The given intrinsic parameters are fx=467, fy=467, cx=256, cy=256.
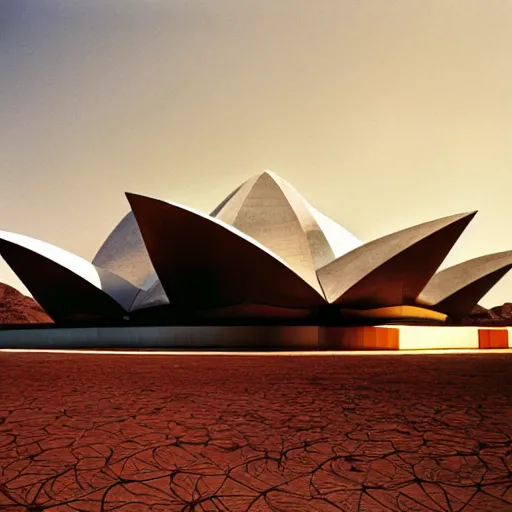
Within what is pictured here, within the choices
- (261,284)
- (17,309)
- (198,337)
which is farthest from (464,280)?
(17,309)

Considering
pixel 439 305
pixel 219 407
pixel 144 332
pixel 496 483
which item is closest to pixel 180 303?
pixel 144 332

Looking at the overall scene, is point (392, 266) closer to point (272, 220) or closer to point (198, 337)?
point (272, 220)

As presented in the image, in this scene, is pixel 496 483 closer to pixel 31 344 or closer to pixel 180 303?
pixel 180 303

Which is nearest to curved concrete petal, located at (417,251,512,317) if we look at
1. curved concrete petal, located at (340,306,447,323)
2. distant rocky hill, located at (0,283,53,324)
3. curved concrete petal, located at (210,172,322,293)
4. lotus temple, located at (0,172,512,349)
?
lotus temple, located at (0,172,512,349)

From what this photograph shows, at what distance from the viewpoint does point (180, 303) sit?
47.0 feet

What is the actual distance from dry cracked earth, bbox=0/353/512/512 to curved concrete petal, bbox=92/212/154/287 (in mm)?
12520

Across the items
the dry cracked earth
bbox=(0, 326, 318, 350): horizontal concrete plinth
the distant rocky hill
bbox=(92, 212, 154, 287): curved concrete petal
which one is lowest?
the dry cracked earth

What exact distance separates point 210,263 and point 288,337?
2.90 m

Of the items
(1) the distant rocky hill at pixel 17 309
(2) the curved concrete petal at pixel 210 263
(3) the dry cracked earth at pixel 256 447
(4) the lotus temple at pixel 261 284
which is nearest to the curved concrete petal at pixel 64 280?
(4) the lotus temple at pixel 261 284

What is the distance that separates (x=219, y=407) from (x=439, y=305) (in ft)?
45.7

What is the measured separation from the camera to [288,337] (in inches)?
493

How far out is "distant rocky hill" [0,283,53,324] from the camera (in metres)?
46.5

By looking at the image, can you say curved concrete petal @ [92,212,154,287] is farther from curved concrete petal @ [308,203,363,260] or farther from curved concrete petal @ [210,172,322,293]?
curved concrete petal @ [308,203,363,260]

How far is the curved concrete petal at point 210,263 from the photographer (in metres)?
11.5
